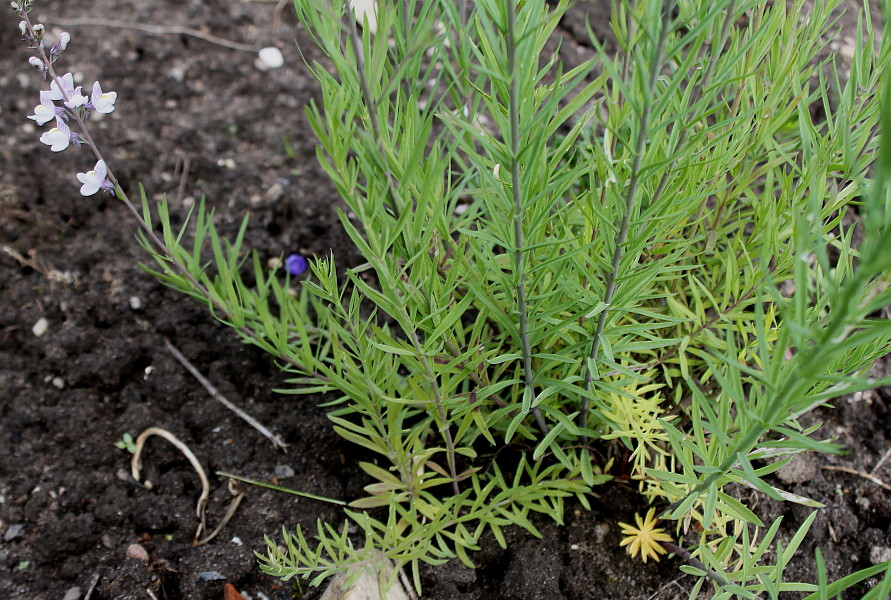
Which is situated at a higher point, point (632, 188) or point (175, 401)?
point (632, 188)

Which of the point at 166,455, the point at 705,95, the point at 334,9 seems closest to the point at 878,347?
the point at 705,95

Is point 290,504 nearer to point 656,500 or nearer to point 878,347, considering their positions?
point 656,500

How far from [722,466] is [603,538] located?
558 mm

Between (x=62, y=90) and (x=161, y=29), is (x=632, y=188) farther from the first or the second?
(x=161, y=29)

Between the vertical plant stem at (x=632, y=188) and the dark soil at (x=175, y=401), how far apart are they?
53 cm

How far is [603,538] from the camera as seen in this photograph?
170cm

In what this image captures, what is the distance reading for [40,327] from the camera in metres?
2.09

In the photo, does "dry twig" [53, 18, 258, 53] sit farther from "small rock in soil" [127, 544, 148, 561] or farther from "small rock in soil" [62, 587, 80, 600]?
"small rock in soil" [62, 587, 80, 600]

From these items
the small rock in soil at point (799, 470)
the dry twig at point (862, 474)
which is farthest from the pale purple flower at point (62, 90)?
the dry twig at point (862, 474)

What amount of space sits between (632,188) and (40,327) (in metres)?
1.75

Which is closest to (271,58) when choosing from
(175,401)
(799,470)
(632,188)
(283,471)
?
(175,401)

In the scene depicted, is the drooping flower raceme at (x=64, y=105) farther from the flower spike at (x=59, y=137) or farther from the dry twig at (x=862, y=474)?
the dry twig at (x=862, y=474)

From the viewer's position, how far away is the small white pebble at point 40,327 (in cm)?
208

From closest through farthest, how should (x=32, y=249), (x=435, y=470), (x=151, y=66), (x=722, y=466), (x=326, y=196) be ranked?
1. (x=722, y=466)
2. (x=435, y=470)
3. (x=32, y=249)
4. (x=326, y=196)
5. (x=151, y=66)
